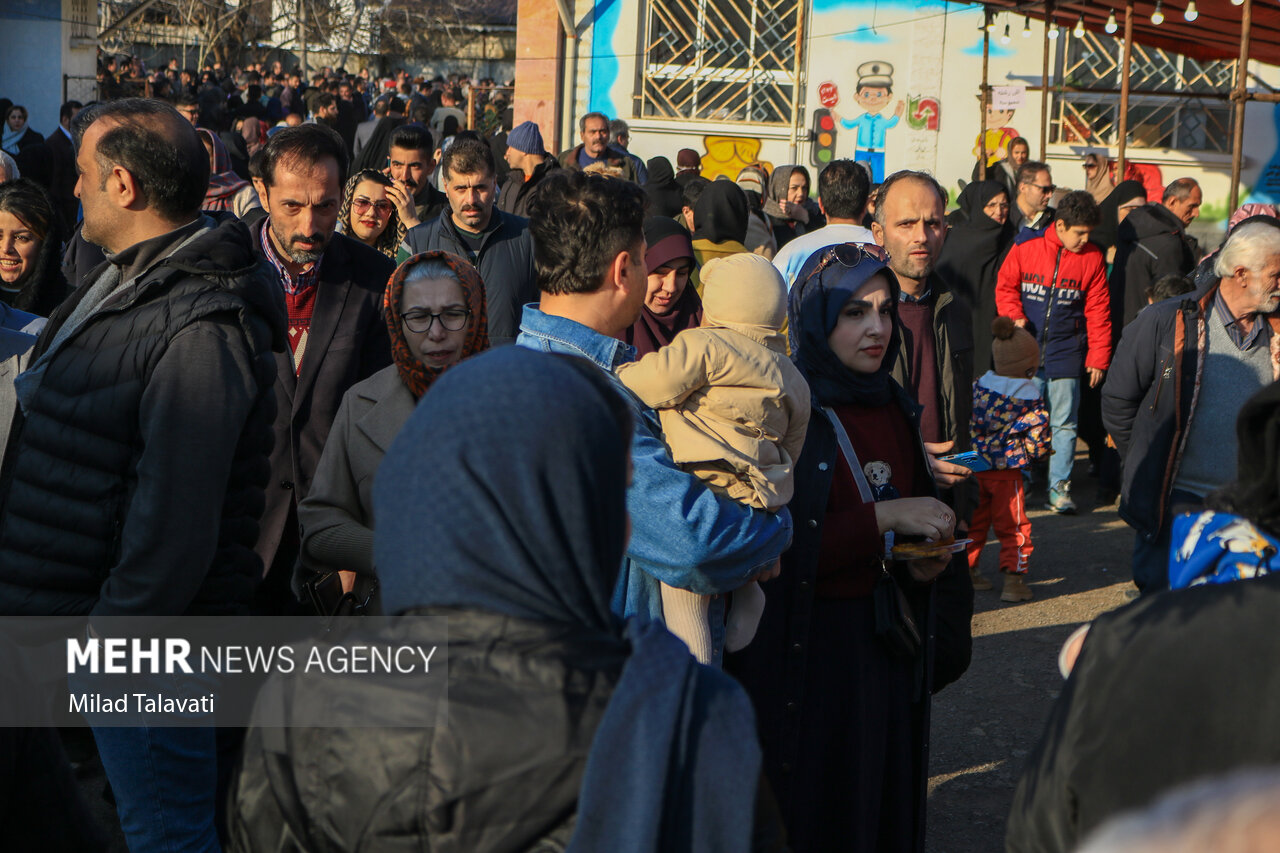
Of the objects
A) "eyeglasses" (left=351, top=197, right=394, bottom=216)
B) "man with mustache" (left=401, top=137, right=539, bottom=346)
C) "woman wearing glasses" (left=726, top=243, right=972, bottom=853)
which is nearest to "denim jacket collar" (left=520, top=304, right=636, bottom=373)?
"woman wearing glasses" (left=726, top=243, right=972, bottom=853)

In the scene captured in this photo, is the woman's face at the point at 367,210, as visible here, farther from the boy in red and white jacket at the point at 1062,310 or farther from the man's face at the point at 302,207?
the boy in red and white jacket at the point at 1062,310

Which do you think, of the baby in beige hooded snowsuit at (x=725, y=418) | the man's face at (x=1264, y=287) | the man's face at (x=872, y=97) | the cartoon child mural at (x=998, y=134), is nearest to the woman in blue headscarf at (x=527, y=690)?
the baby in beige hooded snowsuit at (x=725, y=418)

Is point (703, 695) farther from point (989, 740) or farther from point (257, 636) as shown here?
point (989, 740)

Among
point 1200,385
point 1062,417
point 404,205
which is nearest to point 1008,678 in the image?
point 1200,385

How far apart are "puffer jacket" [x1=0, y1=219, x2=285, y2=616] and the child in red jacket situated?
4784 mm

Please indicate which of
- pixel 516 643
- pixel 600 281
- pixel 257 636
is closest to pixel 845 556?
pixel 600 281

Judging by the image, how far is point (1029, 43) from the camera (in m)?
17.1

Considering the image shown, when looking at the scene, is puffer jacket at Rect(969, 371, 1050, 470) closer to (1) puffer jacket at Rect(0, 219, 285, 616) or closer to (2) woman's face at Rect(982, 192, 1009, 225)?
(2) woman's face at Rect(982, 192, 1009, 225)

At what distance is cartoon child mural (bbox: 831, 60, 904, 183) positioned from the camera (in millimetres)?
17609

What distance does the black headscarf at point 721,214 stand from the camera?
7086 mm

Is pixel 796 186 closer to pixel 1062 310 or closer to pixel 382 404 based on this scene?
pixel 1062 310

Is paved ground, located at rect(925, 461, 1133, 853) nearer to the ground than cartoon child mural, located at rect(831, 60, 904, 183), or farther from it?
nearer to the ground

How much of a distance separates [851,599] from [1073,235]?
5706 mm

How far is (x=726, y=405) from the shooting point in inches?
109
